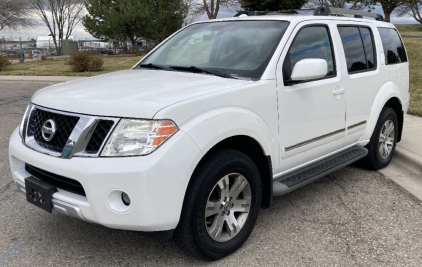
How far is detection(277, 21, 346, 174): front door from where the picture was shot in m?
3.38

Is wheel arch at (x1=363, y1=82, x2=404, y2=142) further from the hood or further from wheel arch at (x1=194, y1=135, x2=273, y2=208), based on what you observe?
the hood

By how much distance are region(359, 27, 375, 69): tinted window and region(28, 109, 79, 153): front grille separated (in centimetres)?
336

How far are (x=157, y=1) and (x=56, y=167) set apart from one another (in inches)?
1389

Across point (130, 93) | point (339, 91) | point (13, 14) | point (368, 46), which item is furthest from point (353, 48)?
point (13, 14)

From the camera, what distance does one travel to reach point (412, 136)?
20.4 ft

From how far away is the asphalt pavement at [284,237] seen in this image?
3008 millimetres

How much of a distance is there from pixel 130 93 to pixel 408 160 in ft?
13.3

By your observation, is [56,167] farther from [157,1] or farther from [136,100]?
[157,1]

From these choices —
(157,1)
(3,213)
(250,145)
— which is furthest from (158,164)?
(157,1)

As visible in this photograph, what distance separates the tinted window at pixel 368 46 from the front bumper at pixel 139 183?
2867 millimetres

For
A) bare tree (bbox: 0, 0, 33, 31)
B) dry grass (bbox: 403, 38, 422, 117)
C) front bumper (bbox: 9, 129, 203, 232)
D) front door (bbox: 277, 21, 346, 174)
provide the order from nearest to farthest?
front bumper (bbox: 9, 129, 203, 232), front door (bbox: 277, 21, 346, 174), dry grass (bbox: 403, 38, 422, 117), bare tree (bbox: 0, 0, 33, 31)

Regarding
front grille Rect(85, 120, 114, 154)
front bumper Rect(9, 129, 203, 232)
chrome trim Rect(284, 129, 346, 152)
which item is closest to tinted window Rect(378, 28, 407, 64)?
chrome trim Rect(284, 129, 346, 152)

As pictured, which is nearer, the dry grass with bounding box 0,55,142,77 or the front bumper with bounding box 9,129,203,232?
the front bumper with bounding box 9,129,203,232

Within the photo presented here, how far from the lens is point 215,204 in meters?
2.88
